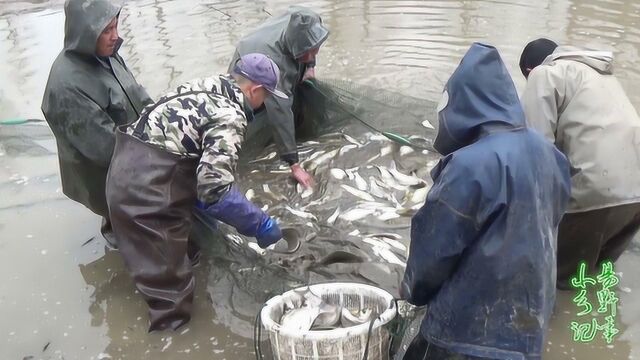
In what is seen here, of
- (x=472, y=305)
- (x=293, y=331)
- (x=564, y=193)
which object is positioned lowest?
(x=293, y=331)

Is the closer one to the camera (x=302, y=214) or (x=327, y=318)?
(x=327, y=318)

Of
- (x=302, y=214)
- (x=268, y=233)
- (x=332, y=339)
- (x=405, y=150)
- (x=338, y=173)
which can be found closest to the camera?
(x=332, y=339)

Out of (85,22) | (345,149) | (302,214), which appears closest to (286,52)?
(345,149)

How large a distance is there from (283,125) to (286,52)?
0.74 metres

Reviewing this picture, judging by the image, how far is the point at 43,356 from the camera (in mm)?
4348

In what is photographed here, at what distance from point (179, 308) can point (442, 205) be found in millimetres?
2460

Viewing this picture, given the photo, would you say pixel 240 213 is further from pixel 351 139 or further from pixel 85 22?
pixel 351 139

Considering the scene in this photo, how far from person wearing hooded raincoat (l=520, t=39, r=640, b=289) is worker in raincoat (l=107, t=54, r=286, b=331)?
1.79m

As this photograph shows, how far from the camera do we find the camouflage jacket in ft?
13.1

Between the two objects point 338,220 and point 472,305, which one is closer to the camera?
point 472,305

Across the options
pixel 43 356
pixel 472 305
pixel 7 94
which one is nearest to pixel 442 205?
pixel 472 305

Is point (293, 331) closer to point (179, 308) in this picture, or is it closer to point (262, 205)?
point (179, 308)

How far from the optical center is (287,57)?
20.0ft

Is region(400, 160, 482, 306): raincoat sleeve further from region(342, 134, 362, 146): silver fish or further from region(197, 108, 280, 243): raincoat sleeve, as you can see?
region(342, 134, 362, 146): silver fish
